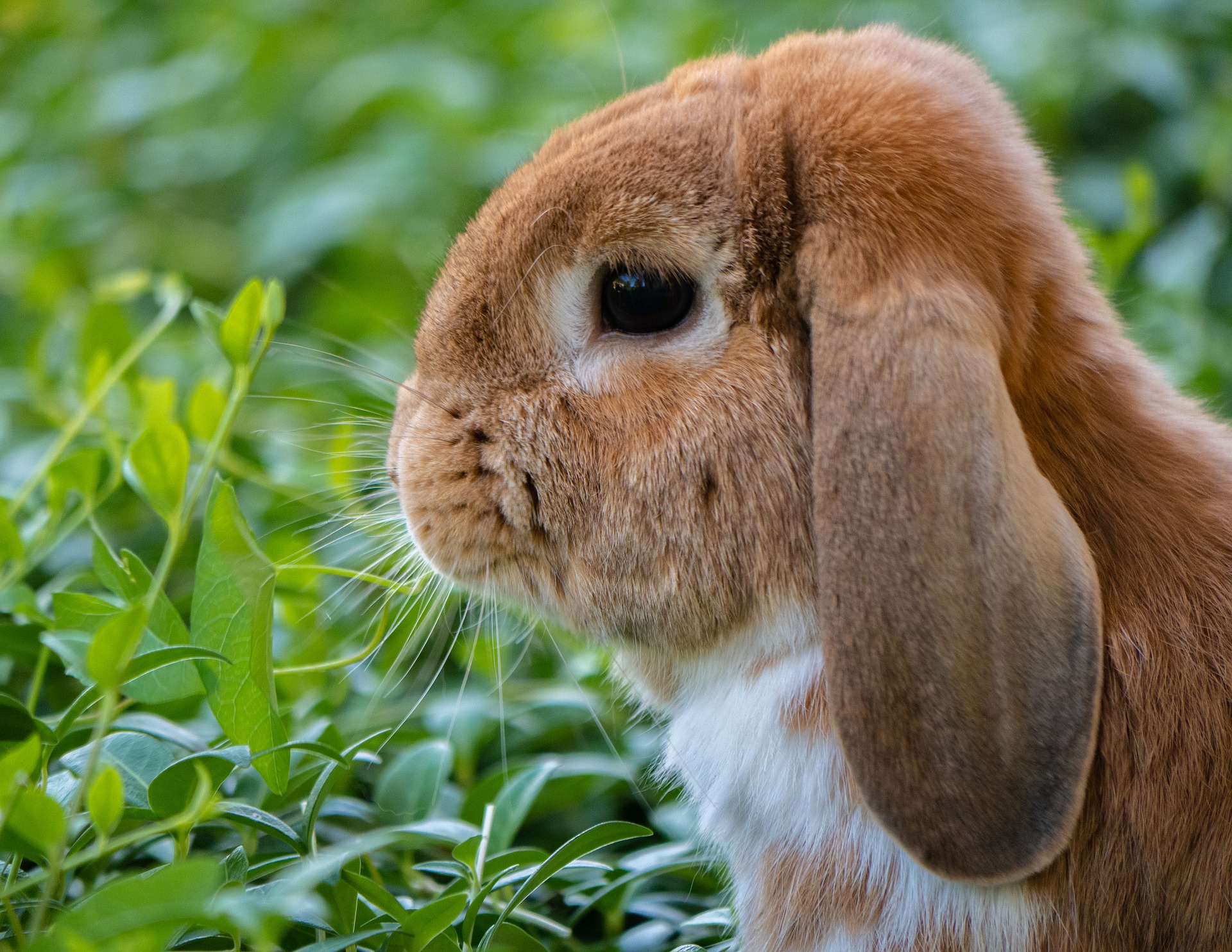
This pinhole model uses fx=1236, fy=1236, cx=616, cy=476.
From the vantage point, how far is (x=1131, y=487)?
1.66 meters

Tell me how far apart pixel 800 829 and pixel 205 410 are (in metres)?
1.20

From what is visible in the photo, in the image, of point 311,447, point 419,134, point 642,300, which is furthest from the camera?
point 419,134

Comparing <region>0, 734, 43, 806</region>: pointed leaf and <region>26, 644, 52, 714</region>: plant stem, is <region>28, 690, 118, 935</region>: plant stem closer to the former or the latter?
<region>0, 734, 43, 806</region>: pointed leaf

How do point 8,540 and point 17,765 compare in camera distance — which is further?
point 8,540

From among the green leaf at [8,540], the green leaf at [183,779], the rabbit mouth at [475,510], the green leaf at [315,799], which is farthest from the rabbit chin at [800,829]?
the green leaf at [8,540]

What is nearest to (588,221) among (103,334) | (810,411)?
(810,411)

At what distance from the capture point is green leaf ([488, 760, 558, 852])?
6.19 feet

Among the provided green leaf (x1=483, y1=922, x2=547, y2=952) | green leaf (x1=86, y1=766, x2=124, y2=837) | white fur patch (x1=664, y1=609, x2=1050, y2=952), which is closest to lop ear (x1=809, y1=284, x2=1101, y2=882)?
white fur patch (x1=664, y1=609, x2=1050, y2=952)

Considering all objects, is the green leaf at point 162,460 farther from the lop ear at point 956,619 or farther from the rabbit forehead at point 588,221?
the lop ear at point 956,619

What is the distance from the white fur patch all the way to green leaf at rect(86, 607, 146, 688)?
84 cm

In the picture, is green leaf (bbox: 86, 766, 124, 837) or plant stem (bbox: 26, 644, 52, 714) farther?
plant stem (bbox: 26, 644, 52, 714)

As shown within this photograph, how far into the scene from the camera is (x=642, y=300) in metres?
1.83

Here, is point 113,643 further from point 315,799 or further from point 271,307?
point 271,307

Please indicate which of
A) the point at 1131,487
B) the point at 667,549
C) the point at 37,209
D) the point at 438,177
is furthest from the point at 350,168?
the point at 1131,487
